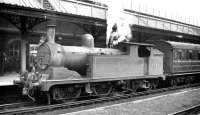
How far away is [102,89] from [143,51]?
9.90 ft

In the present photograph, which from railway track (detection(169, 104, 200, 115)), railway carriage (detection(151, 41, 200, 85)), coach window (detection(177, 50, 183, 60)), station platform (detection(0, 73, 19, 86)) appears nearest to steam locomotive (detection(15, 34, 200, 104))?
railway carriage (detection(151, 41, 200, 85))

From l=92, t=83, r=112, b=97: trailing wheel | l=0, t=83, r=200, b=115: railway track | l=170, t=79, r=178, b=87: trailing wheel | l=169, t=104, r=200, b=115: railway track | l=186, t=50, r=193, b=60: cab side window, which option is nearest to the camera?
l=0, t=83, r=200, b=115: railway track

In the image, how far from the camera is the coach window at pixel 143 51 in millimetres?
11781

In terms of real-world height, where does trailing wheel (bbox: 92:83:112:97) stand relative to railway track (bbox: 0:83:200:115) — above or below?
above

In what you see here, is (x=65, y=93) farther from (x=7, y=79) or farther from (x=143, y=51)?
(x=7, y=79)

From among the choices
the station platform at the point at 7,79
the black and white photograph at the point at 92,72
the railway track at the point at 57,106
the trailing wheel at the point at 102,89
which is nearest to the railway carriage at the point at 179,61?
the black and white photograph at the point at 92,72

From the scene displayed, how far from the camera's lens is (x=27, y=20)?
1339cm

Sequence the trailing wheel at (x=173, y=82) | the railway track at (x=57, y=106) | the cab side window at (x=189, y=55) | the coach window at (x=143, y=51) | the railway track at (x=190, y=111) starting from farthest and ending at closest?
the cab side window at (x=189, y=55)
the trailing wheel at (x=173, y=82)
the coach window at (x=143, y=51)
the railway track at (x=190, y=111)
the railway track at (x=57, y=106)

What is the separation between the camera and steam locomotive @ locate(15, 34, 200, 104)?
28.2ft

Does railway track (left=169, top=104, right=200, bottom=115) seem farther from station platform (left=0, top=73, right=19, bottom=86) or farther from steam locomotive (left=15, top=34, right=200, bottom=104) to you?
station platform (left=0, top=73, right=19, bottom=86)

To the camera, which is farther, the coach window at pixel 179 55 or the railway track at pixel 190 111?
the coach window at pixel 179 55

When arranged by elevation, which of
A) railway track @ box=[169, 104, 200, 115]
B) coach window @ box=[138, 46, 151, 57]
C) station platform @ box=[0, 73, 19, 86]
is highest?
coach window @ box=[138, 46, 151, 57]

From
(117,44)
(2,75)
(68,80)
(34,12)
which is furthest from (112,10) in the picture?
(2,75)

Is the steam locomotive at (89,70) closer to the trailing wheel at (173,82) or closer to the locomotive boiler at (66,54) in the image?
the locomotive boiler at (66,54)
